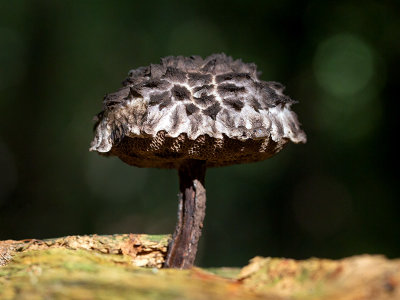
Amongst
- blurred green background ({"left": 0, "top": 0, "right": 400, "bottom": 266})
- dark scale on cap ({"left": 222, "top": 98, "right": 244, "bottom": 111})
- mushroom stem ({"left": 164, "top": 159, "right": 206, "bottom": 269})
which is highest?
blurred green background ({"left": 0, "top": 0, "right": 400, "bottom": 266})

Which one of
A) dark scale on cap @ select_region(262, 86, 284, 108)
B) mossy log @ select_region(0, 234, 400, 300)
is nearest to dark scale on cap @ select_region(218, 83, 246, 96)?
dark scale on cap @ select_region(262, 86, 284, 108)

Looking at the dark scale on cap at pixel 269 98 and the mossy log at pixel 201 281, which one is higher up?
the dark scale on cap at pixel 269 98

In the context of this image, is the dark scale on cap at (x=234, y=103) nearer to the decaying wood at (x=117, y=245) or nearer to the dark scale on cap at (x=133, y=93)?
the dark scale on cap at (x=133, y=93)

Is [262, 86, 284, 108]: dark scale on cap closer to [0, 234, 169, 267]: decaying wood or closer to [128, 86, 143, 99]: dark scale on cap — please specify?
[128, 86, 143, 99]: dark scale on cap

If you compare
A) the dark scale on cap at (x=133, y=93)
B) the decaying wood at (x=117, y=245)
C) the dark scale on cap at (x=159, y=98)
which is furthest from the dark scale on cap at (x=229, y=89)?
the decaying wood at (x=117, y=245)

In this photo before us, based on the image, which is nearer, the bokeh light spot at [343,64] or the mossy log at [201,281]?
the mossy log at [201,281]

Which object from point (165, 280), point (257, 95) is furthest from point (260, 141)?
point (165, 280)

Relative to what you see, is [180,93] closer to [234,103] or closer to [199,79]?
[199,79]
